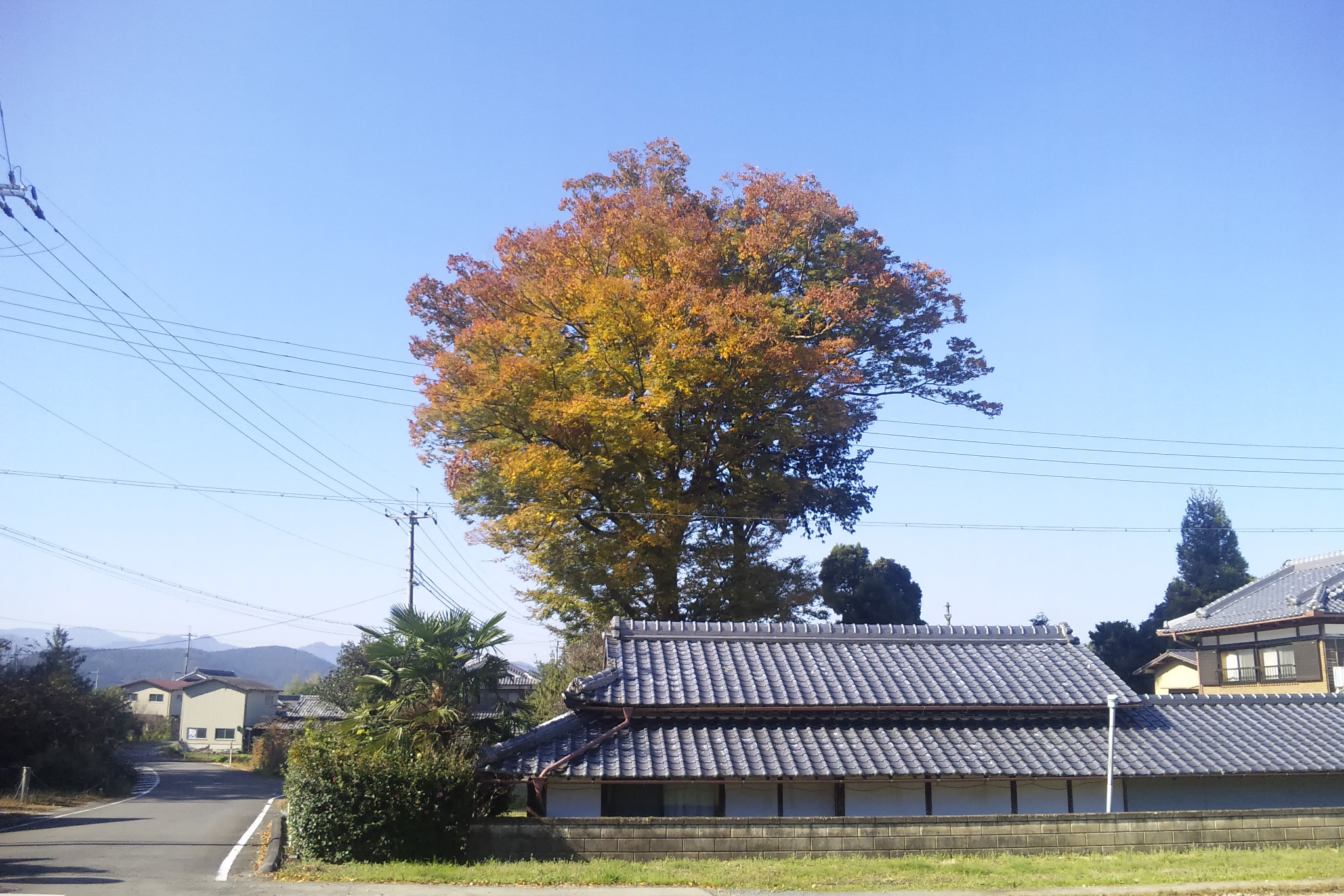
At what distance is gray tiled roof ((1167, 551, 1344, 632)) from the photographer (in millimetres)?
30219

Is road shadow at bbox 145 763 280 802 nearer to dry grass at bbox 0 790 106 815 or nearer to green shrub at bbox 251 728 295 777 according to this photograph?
green shrub at bbox 251 728 295 777

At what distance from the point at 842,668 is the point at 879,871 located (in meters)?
5.09

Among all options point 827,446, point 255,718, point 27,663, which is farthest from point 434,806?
point 255,718

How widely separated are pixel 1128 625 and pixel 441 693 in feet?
149

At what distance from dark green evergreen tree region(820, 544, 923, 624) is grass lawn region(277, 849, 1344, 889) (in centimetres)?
3158

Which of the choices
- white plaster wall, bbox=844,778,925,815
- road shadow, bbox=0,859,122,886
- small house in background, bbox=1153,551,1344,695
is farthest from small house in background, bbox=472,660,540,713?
small house in background, bbox=1153,551,1344,695

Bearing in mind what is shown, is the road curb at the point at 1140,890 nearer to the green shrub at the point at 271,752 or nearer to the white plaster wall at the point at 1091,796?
the white plaster wall at the point at 1091,796

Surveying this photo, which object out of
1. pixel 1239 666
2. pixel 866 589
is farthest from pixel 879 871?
pixel 866 589

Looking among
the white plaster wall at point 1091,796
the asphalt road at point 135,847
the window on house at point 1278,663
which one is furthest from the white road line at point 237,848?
the window on house at point 1278,663

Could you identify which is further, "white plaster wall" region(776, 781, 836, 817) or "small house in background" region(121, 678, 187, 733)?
"small house in background" region(121, 678, 187, 733)

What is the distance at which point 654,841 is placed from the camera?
13500mm

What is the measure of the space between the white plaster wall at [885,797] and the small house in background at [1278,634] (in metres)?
16.5

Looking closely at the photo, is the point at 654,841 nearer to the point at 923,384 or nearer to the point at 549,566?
the point at 549,566

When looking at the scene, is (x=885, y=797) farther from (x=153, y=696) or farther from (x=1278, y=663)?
(x=153, y=696)
